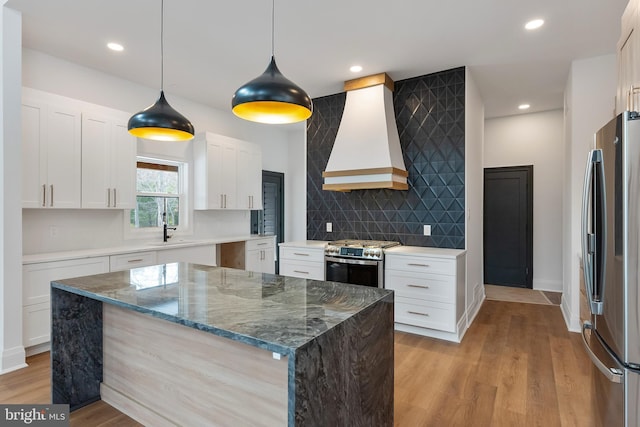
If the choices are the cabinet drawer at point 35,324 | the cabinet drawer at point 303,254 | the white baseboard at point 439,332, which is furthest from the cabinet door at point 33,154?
the white baseboard at point 439,332

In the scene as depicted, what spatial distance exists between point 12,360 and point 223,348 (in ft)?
7.92

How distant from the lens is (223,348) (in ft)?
5.55

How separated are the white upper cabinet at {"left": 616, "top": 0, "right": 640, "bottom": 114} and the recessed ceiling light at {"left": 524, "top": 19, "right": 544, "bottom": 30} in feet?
2.68

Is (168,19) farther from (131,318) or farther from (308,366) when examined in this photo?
(308,366)

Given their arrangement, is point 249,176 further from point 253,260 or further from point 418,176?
point 418,176

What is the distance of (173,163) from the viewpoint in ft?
15.9

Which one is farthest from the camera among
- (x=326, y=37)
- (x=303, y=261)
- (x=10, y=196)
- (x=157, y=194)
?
(x=157, y=194)

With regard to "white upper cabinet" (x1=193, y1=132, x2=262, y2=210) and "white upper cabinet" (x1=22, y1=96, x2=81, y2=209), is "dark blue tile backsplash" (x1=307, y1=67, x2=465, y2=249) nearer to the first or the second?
"white upper cabinet" (x1=193, y1=132, x2=262, y2=210)

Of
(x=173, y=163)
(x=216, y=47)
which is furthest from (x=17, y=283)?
(x=216, y=47)

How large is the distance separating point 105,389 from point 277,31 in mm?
3114

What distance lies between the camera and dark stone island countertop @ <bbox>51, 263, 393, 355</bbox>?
1.30 meters

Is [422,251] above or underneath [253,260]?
above

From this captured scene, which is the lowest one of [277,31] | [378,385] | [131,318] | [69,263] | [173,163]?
[378,385]
